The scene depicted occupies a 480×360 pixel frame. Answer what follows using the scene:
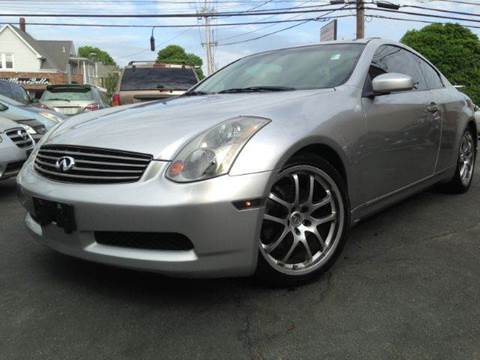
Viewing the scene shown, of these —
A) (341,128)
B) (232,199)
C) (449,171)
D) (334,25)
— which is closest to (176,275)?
(232,199)

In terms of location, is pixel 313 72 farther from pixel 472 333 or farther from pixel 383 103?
pixel 472 333

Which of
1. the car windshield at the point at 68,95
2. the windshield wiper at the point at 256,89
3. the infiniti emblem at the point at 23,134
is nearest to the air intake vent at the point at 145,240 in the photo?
the windshield wiper at the point at 256,89

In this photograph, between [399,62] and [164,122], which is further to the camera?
[399,62]

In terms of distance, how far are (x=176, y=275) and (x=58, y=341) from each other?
606 millimetres

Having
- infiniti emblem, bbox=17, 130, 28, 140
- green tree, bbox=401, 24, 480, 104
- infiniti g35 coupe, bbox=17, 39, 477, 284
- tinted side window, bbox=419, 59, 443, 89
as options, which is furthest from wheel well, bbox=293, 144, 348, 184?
green tree, bbox=401, 24, 480, 104

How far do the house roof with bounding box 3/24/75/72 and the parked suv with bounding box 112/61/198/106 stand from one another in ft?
145

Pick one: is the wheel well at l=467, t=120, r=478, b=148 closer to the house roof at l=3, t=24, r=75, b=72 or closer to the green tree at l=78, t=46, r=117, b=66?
the house roof at l=3, t=24, r=75, b=72

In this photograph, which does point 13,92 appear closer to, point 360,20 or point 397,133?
point 397,133

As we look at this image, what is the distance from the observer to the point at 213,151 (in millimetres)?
2594

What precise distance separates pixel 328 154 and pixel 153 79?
8.06 m

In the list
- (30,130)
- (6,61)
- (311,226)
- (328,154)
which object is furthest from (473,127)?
(6,61)

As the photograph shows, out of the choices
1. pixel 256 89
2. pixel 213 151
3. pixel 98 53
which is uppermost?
pixel 256 89

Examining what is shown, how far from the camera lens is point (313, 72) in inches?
145

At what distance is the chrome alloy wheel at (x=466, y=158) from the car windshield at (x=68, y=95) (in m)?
8.49
